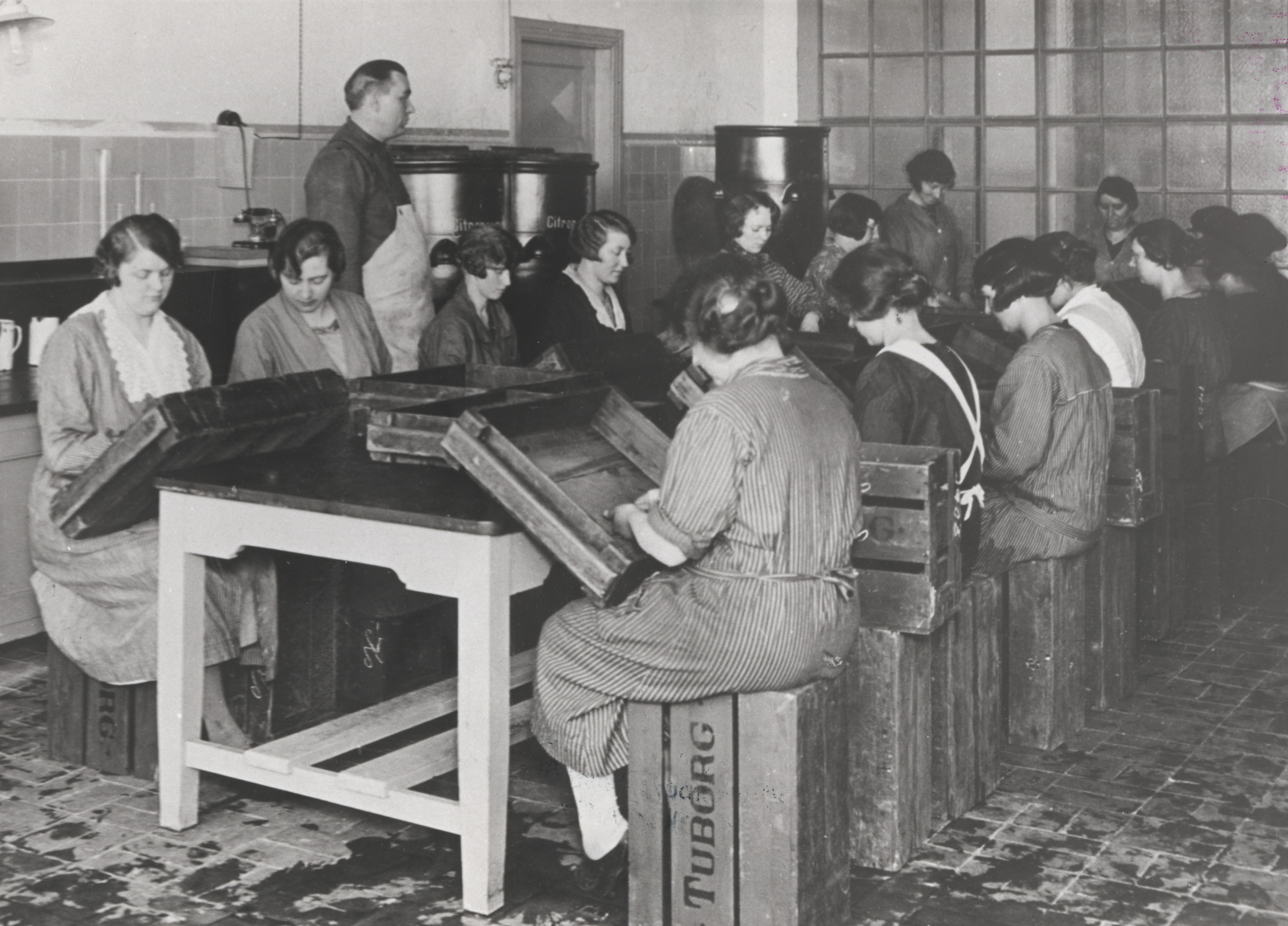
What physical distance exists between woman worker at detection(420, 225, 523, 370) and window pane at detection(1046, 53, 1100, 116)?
5121 mm

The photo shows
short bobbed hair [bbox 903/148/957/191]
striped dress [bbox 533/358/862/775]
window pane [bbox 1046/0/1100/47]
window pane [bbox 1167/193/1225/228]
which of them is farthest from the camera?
window pane [bbox 1046/0/1100/47]

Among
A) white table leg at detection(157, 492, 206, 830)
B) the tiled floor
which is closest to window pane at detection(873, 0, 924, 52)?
the tiled floor

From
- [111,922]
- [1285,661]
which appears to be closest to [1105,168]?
[1285,661]

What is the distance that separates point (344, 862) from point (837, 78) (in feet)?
24.7

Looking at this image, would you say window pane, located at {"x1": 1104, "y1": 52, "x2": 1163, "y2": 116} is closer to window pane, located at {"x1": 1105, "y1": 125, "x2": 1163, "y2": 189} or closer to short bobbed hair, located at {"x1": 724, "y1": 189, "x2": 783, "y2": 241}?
window pane, located at {"x1": 1105, "y1": 125, "x2": 1163, "y2": 189}

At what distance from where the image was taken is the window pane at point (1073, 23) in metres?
9.35

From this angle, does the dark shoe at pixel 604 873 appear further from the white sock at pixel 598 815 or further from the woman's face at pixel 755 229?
the woman's face at pixel 755 229

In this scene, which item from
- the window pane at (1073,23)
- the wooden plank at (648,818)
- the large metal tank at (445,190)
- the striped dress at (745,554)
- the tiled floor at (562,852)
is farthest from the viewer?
the window pane at (1073,23)

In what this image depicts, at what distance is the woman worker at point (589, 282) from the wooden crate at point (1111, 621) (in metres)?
1.89

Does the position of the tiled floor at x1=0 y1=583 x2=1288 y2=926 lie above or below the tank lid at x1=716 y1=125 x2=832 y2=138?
below

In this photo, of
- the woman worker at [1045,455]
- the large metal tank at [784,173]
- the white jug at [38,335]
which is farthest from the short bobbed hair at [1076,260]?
the white jug at [38,335]

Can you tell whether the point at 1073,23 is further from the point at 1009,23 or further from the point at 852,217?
the point at 852,217

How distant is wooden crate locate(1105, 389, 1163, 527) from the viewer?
16.3ft

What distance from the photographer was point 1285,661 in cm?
536
